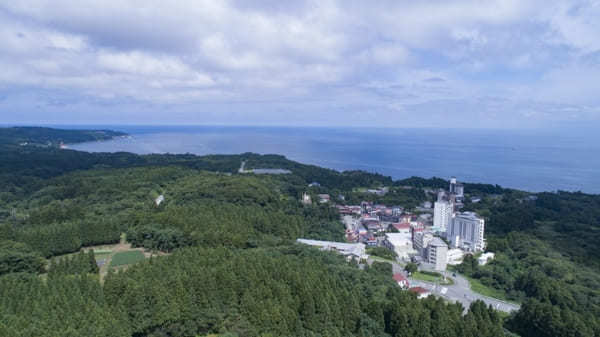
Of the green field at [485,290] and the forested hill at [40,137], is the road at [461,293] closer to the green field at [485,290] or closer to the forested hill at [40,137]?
the green field at [485,290]

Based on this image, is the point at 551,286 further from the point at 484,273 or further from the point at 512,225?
the point at 512,225

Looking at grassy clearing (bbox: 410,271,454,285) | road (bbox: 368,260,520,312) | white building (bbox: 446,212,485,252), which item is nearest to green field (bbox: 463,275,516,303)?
road (bbox: 368,260,520,312)


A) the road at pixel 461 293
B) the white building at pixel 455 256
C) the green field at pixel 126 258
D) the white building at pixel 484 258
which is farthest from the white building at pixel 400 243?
the green field at pixel 126 258

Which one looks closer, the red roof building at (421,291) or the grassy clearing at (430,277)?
the red roof building at (421,291)

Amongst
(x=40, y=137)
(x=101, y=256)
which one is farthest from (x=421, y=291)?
(x=40, y=137)

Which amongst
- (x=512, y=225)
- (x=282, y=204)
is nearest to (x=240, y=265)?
(x=282, y=204)
